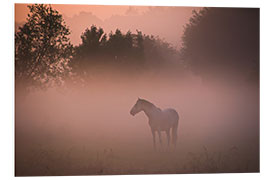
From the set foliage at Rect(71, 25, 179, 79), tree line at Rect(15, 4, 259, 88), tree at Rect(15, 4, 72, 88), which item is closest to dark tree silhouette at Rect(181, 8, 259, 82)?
tree line at Rect(15, 4, 259, 88)

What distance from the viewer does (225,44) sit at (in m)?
7.20

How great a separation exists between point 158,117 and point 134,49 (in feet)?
4.50

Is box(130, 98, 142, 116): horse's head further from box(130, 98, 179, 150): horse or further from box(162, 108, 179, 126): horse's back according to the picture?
box(162, 108, 179, 126): horse's back

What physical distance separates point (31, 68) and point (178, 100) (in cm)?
282

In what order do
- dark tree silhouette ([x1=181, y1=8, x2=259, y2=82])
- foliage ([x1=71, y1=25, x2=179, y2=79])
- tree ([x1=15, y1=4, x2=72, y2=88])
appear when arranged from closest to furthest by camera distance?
tree ([x1=15, y1=4, x2=72, y2=88]), foliage ([x1=71, y1=25, x2=179, y2=79]), dark tree silhouette ([x1=181, y1=8, x2=259, y2=82])

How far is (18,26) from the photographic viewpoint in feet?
22.5

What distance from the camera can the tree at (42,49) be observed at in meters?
6.84

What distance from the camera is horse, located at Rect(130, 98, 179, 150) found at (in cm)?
694

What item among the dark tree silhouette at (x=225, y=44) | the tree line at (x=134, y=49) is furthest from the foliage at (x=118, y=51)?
the dark tree silhouette at (x=225, y=44)

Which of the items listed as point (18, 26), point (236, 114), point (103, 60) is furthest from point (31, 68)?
point (236, 114)

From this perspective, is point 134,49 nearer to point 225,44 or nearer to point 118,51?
point 118,51

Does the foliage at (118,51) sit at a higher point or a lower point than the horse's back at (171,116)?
higher

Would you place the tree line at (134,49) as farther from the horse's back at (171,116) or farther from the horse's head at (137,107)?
the horse's back at (171,116)

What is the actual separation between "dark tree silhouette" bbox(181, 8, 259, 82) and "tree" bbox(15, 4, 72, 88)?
7.59ft
